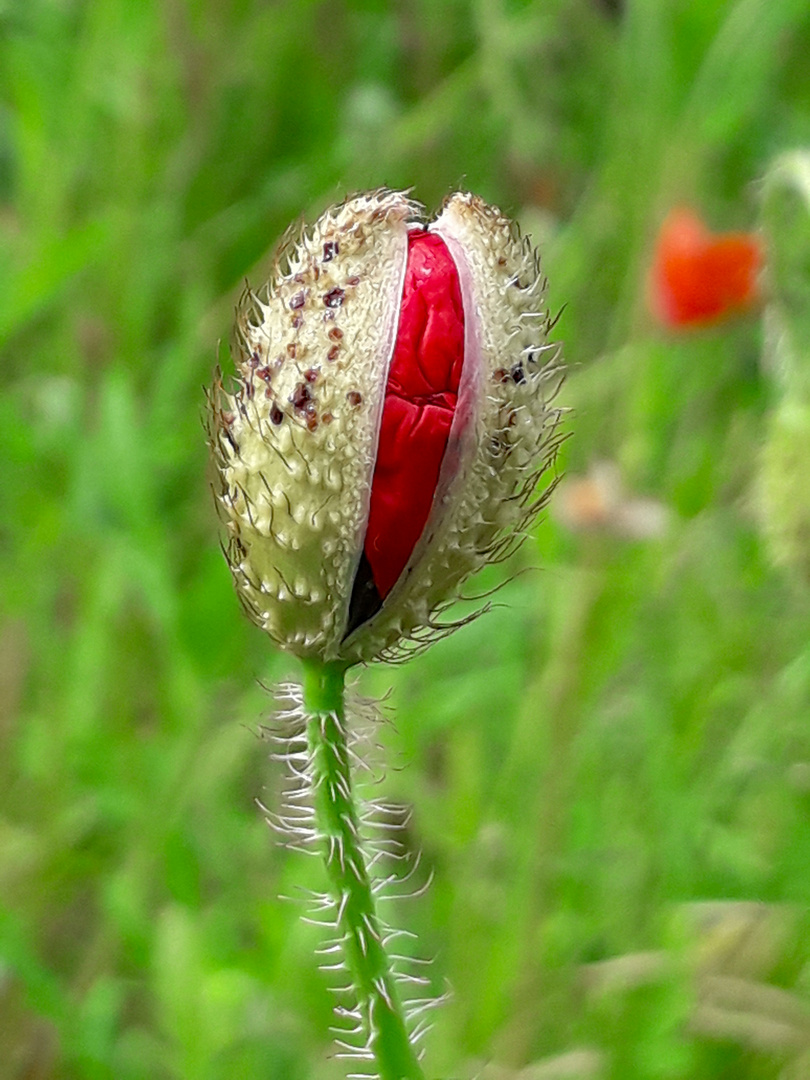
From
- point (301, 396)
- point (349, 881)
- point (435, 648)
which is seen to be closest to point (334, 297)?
point (301, 396)

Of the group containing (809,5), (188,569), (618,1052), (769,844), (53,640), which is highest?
(809,5)

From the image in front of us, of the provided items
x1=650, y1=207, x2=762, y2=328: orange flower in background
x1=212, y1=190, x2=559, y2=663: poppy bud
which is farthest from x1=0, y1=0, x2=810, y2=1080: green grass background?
x1=212, y1=190, x2=559, y2=663: poppy bud

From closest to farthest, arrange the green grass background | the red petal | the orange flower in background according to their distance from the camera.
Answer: the red petal
the green grass background
the orange flower in background

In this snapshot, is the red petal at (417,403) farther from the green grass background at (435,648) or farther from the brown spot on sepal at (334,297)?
the green grass background at (435,648)

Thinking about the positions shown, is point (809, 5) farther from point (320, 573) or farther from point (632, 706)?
point (320, 573)

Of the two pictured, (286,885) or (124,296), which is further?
(124,296)

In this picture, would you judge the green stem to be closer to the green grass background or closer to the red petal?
the red petal

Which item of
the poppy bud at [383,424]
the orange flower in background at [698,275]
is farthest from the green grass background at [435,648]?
the poppy bud at [383,424]

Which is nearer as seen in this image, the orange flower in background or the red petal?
the red petal

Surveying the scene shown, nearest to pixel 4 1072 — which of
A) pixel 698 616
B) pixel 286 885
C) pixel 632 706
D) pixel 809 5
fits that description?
pixel 286 885
